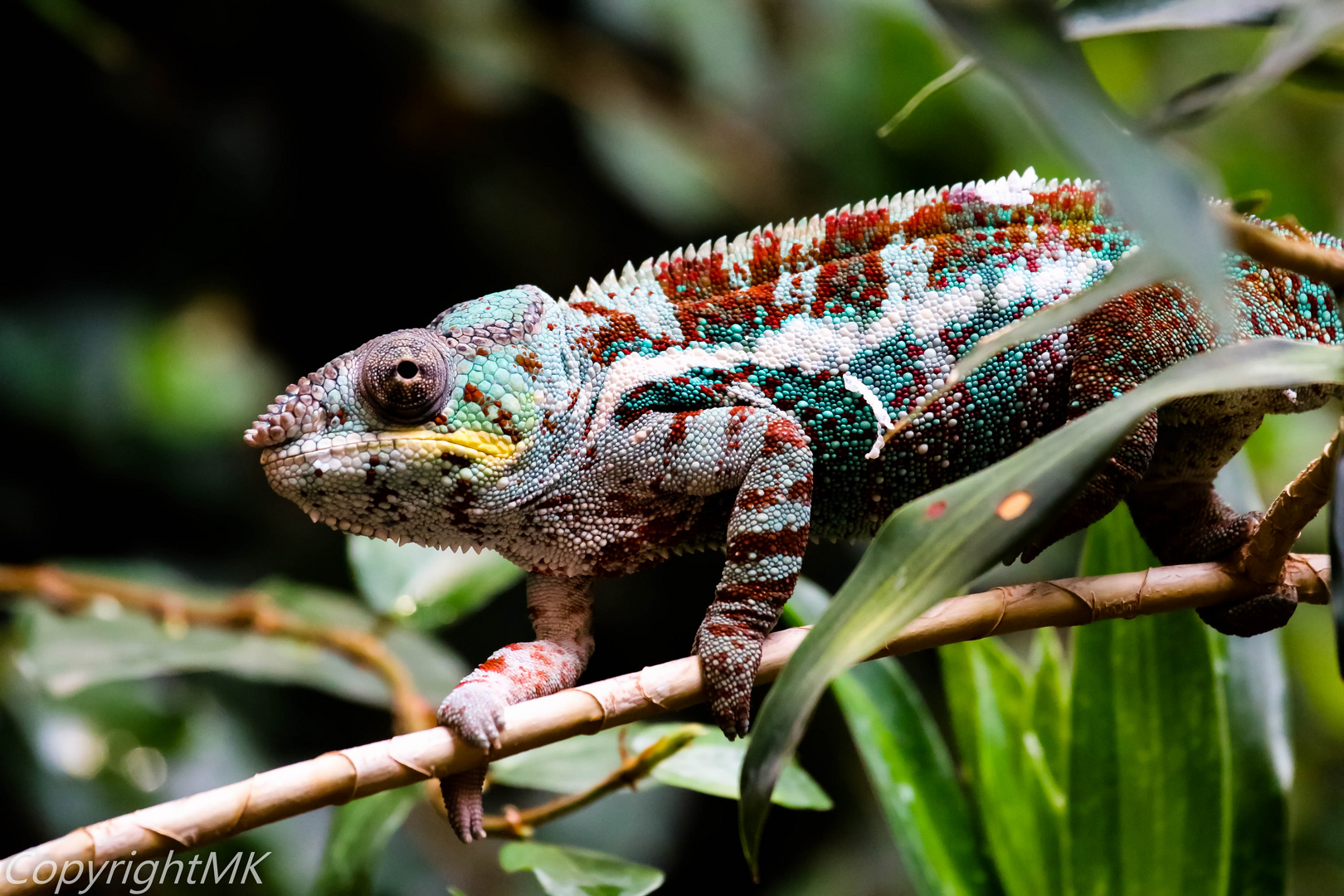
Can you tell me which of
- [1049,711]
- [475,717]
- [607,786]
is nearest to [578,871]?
[607,786]

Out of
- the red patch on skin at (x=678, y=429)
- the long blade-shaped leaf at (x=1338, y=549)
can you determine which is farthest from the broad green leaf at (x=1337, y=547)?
the red patch on skin at (x=678, y=429)

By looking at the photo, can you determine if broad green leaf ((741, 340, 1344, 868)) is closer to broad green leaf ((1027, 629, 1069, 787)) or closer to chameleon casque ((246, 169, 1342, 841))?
chameleon casque ((246, 169, 1342, 841))

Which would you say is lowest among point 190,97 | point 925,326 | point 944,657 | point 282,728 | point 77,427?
point 944,657

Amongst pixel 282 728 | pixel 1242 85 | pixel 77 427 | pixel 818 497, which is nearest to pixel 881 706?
pixel 818 497

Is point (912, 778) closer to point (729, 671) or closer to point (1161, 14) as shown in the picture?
point (729, 671)

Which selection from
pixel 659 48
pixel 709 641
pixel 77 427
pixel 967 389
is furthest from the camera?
pixel 659 48

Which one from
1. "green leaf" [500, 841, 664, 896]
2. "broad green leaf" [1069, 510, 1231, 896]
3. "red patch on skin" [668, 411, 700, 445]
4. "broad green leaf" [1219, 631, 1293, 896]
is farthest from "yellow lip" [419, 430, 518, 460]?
"broad green leaf" [1219, 631, 1293, 896]

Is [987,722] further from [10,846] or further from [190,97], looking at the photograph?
[190,97]
